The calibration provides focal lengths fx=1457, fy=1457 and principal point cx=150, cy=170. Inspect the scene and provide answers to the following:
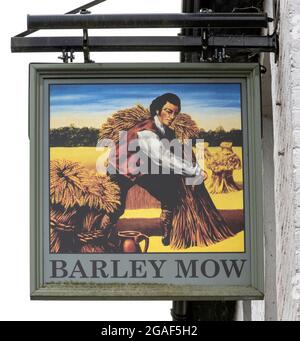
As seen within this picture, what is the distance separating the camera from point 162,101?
23.3ft

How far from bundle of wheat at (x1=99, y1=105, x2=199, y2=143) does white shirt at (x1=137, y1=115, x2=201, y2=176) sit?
0.23ft

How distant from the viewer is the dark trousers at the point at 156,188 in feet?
22.9

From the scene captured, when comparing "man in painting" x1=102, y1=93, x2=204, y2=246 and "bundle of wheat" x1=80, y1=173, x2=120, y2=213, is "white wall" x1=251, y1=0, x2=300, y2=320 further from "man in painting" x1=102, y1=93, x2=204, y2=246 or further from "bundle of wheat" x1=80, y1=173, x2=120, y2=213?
"bundle of wheat" x1=80, y1=173, x2=120, y2=213

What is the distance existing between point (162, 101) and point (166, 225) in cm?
62

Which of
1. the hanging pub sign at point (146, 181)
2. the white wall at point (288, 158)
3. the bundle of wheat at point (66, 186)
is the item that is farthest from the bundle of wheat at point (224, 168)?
the bundle of wheat at point (66, 186)

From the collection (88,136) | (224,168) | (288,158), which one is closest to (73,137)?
(88,136)

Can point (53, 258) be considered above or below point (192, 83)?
below

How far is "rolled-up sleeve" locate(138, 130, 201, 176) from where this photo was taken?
7.02 metres

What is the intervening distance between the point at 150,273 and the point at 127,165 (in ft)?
1.78

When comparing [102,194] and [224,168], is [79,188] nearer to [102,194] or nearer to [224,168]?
[102,194]
